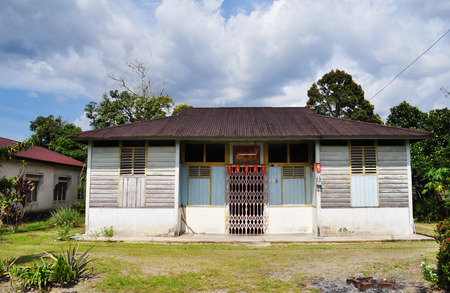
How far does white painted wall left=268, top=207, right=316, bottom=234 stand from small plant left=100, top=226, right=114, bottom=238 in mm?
5690

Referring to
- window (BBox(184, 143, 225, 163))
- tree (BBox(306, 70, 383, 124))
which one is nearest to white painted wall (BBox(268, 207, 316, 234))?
window (BBox(184, 143, 225, 163))

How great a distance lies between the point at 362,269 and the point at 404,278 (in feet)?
3.05

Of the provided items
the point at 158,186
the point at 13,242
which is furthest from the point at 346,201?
the point at 13,242

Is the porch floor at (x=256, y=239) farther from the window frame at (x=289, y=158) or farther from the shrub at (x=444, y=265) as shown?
the shrub at (x=444, y=265)

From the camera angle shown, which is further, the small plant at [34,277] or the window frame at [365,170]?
the window frame at [365,170]

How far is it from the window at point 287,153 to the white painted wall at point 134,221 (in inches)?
170

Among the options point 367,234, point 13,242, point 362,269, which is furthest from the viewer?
point 367,234

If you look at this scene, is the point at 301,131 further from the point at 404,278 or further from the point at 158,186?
the point at 404,278

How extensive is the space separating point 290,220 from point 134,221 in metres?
5.72

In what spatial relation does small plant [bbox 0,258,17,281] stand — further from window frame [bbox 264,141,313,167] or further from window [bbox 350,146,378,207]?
window [bbox 350,146,378,207]

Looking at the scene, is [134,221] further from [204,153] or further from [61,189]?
[61,189]

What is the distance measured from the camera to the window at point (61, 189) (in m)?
17.8

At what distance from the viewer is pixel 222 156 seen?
41.1 ft

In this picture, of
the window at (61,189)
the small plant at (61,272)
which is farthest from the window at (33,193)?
the small plant at (61,272)
